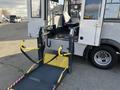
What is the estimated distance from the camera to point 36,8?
547cm

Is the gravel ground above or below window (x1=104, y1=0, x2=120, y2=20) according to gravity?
below

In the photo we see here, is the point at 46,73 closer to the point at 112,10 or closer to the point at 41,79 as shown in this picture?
the point at 41,79

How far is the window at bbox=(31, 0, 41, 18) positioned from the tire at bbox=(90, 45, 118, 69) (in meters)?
2.20

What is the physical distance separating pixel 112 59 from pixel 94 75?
2.35 feet

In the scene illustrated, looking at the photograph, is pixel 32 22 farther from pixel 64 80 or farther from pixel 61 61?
pixel 64 80

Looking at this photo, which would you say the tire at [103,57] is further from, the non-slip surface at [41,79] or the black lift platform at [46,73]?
the non-slip surface at [41,79]

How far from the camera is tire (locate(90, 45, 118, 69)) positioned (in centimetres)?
455

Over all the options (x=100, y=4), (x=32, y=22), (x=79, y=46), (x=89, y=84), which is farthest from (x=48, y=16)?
(x=89, y=84)

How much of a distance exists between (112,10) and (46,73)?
8.12 feet

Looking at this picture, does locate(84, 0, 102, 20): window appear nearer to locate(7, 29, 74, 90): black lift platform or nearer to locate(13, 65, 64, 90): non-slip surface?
locate(7, 29, 74, 90): black lift platform

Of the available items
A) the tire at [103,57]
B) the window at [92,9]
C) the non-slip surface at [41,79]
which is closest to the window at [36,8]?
the window at [92,9]

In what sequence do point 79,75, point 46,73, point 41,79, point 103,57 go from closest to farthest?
point 41,79 < point 46,73 < point 79,75 < point 103,57

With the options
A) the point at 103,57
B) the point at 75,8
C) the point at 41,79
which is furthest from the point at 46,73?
the point at 75,8

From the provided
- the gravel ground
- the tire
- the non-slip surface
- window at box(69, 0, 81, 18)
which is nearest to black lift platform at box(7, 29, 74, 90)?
the non-slip surface
